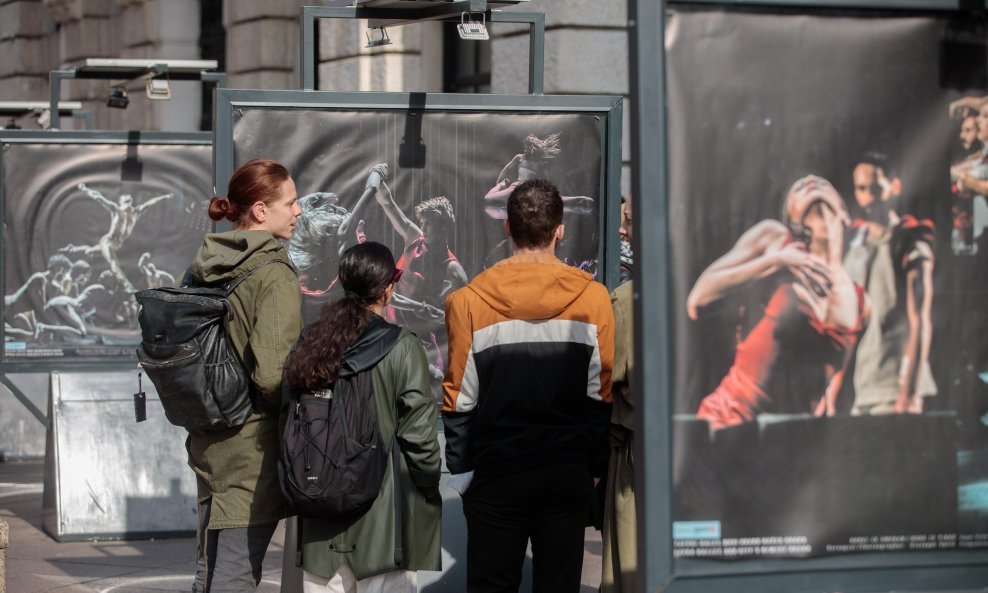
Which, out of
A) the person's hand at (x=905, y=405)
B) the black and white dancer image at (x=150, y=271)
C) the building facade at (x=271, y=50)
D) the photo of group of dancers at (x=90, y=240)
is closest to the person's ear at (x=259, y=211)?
the person's hand at (x=905, y=405)

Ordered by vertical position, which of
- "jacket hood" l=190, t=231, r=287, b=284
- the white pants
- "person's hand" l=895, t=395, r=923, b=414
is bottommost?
the white pants

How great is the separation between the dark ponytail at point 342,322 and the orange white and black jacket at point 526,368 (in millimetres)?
231

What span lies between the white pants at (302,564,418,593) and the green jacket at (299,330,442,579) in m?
0.04

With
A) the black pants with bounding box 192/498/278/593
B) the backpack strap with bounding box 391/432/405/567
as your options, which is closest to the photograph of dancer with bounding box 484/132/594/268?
the backpack strap with bounding box 391/432/405/567

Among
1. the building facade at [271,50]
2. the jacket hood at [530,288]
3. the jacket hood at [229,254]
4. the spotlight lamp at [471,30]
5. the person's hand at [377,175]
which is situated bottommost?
the jacket hood at [530,288]

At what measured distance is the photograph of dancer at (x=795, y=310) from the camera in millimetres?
2773

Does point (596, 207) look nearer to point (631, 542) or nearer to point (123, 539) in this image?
point (631, 542)

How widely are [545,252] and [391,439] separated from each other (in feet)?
2.33

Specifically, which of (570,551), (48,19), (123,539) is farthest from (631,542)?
(48,19)

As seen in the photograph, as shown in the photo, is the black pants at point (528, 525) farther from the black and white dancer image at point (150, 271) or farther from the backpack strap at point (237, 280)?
the black and white dancer image at point (150, 271)

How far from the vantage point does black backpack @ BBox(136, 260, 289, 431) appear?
4.17 metres

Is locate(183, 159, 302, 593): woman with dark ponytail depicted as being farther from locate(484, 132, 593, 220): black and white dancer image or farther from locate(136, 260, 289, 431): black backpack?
locate(484, 132, 593, 220): black and white dancer image

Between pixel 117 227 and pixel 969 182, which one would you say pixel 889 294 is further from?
pixel 117 227

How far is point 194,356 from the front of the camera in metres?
4.18
